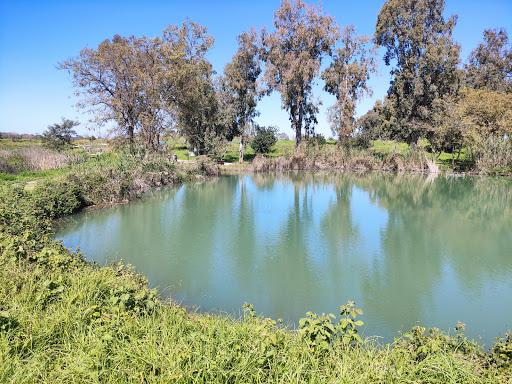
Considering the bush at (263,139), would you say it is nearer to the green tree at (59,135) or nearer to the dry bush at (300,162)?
the dry bush at (300,162)

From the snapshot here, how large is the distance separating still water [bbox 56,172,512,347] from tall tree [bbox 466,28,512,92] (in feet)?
80.2

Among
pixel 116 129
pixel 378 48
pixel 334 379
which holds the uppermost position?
pixel 378 48

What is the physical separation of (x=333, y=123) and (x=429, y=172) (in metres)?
9.23

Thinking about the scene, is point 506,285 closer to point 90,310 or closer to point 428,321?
point 428,321

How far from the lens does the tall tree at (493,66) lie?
35.2 meters

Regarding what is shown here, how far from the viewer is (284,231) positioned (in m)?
10.6

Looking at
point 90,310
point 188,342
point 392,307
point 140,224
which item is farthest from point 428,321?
point 140,224

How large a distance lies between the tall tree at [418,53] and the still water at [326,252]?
15749mm

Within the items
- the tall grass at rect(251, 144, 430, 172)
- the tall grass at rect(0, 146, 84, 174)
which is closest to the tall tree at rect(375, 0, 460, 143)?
the tall grass at rect(251, 144, 430, 172)

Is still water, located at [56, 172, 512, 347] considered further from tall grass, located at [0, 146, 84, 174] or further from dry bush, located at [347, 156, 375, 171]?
dry bush, located at [347, 156, 375, 171]

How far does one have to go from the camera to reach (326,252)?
8594 millimetres

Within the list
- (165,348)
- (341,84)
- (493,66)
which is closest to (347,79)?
(341,84)

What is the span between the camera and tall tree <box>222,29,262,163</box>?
100 feet

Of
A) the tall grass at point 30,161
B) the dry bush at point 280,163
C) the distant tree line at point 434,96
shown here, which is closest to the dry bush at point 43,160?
the tall grass at point 30,161
